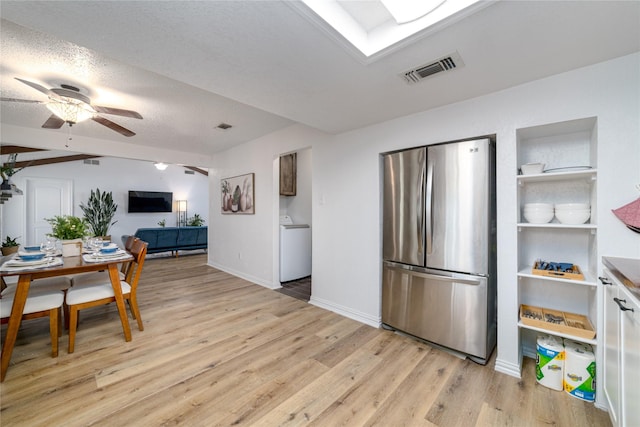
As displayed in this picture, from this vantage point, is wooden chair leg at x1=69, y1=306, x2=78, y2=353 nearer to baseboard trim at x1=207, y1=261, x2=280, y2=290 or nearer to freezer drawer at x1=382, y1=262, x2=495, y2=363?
baseboard trim at x1=207, y1=261, x2=280, y2=290

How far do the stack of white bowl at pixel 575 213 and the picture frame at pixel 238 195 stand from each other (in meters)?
3.86

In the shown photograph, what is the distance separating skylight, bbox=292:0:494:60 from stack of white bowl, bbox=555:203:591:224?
1477 mm

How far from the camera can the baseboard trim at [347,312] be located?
8.83 feet

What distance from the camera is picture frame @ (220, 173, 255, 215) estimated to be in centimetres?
439

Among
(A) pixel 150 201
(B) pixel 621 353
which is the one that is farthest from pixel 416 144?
(A) pixel 150 201

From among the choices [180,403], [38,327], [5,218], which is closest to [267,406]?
[180,403]

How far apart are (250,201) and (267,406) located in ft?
10.8

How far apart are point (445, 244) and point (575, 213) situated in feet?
2.79

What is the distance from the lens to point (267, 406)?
156cm

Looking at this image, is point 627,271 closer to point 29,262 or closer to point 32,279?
point 32,279

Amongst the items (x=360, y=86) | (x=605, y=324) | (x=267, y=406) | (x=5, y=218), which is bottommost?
(x=267, y=406)

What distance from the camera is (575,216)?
173cm

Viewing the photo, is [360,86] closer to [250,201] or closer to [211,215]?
[250,201]

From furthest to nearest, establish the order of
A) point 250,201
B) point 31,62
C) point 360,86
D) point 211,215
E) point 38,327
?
point 211,215
point 250,201
point 38,327
point 31,62
point 360,86
